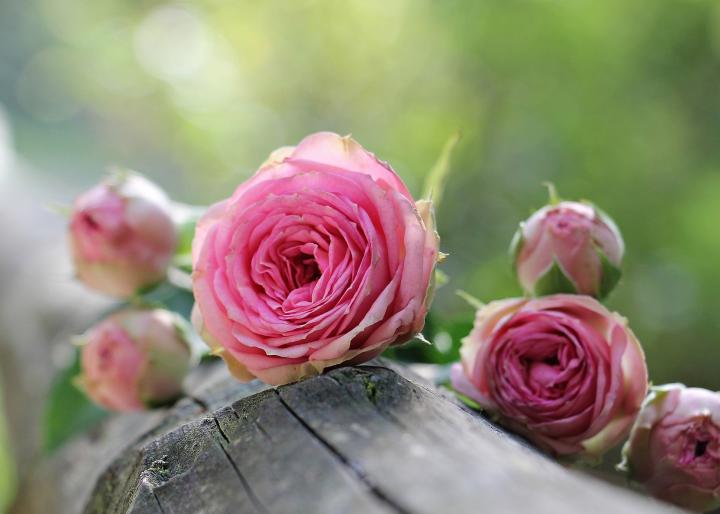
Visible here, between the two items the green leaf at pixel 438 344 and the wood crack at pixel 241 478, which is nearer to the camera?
the wood crack at pixel 241 478

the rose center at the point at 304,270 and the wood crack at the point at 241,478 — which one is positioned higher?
the rose center at the point at 304,270

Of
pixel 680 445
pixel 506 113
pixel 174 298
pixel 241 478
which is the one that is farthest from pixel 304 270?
pixel 506 113

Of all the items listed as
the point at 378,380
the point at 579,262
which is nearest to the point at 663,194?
the point at 579,262

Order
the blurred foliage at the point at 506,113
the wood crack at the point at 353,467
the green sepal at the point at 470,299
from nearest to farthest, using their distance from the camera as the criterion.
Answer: the wood crack at the point at 353,467 < the green sepal at the point at 470,299 < the blurred foliage at the point at 506,113

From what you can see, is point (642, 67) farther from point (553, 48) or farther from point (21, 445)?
point (21, 445)

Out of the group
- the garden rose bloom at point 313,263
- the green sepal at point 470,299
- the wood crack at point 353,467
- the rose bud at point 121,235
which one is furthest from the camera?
the rose bud at point 121,235

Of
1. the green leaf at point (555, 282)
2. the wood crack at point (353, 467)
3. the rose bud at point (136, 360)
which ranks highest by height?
the green leaf at point (555, 282)

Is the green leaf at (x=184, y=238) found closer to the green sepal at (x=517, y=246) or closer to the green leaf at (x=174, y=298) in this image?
the green leaf at (x=174, y=298)

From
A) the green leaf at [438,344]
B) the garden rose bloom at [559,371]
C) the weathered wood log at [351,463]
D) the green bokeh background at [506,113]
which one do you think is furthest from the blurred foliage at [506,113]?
the weathered wood log at [351,463]
